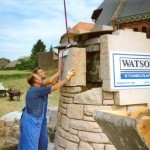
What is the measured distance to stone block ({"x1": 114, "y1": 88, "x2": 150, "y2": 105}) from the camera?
5023mm

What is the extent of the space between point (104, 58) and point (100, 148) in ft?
5.14

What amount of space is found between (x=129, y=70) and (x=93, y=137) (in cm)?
134

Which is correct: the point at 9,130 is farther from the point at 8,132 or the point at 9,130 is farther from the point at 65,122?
the point at 65,122

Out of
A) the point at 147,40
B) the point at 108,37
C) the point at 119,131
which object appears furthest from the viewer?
the point at 147,40

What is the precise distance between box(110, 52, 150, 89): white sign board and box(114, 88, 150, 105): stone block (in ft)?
0.29

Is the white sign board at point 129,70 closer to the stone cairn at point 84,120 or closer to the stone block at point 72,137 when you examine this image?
the stone cairn at point 84,120

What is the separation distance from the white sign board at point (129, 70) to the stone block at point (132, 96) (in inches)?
3.5

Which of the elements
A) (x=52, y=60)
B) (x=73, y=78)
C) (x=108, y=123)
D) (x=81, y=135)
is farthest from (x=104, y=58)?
(x=52, y=60)

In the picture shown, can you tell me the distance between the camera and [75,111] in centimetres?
525

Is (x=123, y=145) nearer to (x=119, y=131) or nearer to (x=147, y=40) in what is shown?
(x=119, y=131)

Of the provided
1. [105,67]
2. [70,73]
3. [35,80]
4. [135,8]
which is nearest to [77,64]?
[70,73]

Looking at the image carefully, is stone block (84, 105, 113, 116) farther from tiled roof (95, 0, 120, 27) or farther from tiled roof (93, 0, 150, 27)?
tiled roof (95, 0, 120, 27)

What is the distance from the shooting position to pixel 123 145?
202 cm

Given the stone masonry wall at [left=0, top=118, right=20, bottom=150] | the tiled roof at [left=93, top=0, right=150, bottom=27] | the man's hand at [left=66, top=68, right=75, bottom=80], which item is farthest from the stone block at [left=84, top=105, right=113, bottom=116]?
the tiled roof at [left=93, top=0, right=150, bottom=27]
